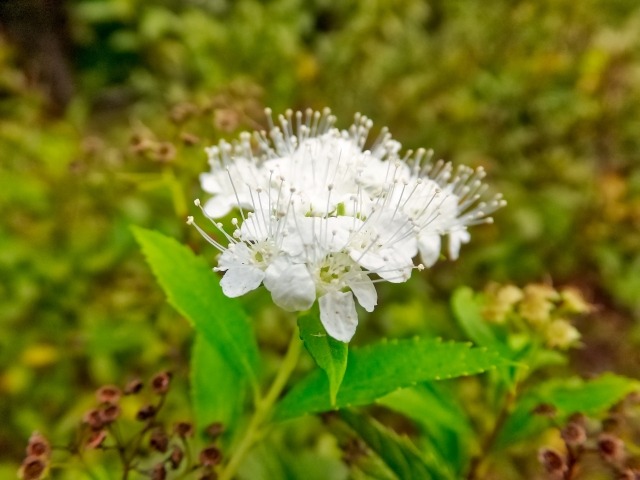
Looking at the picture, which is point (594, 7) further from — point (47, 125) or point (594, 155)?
point (47, 125)

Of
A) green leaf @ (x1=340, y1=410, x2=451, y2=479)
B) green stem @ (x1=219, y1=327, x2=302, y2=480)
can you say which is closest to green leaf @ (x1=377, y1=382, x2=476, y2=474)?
green leaf @ (x1=340, y1=410, x2=451, y2=479)

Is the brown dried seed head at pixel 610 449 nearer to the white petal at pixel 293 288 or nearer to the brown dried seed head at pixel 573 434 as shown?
the brown dried seed head at pixel 573 434

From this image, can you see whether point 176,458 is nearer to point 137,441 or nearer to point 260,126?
point 137,441

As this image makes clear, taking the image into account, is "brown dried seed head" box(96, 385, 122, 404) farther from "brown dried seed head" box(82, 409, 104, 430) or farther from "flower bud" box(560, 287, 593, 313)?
"flower bud" box(560, 287, 593, 313)

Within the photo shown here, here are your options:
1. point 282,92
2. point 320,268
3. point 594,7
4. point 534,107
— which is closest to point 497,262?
point 534,107

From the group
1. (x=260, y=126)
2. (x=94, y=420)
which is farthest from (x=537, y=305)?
(x=260, y=126)

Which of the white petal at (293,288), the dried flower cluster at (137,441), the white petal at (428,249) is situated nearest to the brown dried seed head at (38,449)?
the dried flower cluster at (137,441)
